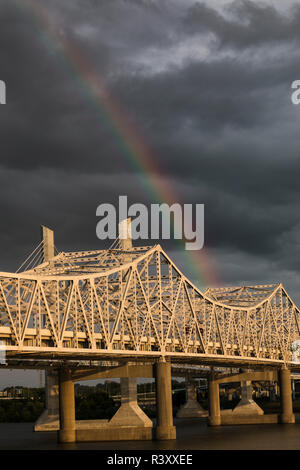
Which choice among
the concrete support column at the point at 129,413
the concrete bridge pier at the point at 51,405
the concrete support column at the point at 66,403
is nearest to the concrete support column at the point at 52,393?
the concrete bridge pier at the point at 51,405

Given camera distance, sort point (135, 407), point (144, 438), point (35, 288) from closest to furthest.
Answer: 1. point (35, 288)
2. point (144, 438)
3. point (135, 407)

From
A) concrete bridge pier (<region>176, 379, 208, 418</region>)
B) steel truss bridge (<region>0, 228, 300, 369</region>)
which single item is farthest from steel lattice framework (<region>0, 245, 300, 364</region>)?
concrete bridge pier (<region>176, 379, 208, 418</region>)

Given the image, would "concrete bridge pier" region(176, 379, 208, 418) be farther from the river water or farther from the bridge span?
the river water

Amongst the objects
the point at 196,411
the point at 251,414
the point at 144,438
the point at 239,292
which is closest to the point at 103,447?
the point at 144,438

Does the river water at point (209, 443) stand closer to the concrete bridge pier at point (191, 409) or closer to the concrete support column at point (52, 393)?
the concrete support column at point (52, 393)

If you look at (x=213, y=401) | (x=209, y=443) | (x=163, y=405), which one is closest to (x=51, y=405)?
(x=213, y=401)

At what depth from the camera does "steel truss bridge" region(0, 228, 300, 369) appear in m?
77.8

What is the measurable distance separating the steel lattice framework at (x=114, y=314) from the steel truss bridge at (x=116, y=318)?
10cm

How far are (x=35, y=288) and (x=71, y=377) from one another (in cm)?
3082

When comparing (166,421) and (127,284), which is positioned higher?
(127,284)

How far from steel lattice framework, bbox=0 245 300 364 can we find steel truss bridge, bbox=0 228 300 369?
103 millimetres
